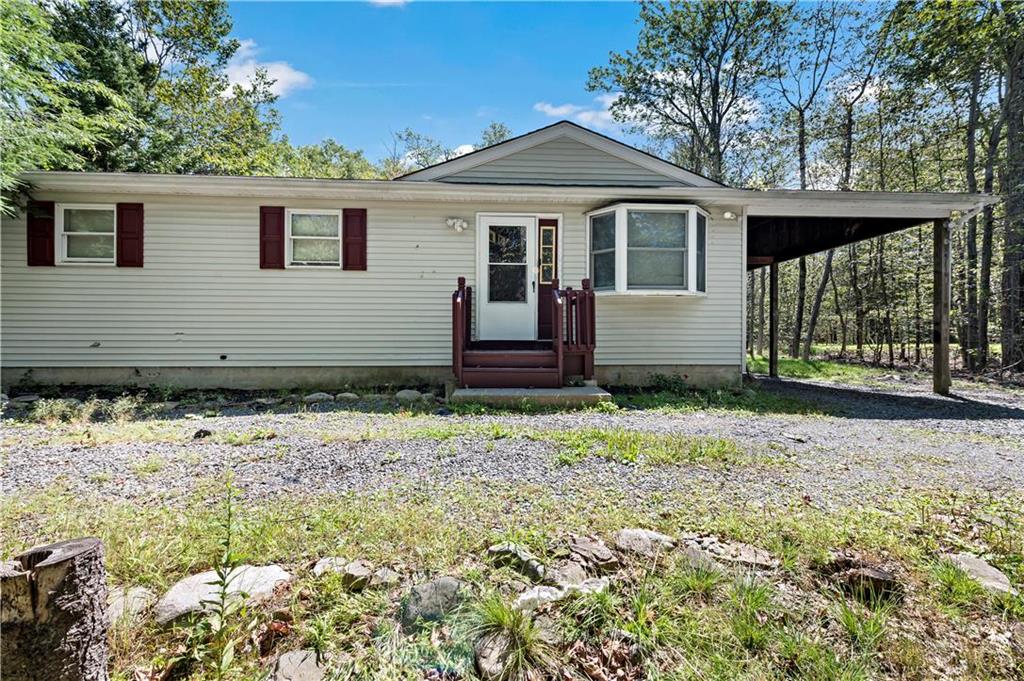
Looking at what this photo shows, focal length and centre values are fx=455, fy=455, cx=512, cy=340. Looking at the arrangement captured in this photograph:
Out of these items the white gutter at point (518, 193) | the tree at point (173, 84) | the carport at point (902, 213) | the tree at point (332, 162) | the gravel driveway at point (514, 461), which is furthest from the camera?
the tree at point (332, 162)

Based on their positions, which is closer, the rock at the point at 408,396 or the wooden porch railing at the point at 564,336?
the rock at the point at 408,396

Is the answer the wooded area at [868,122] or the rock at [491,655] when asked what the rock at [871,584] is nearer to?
the rock at [491,655]

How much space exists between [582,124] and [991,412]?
23.4 ft

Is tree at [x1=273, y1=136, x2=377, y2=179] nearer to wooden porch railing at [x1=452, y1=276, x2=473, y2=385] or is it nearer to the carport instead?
wooden porch railing at [x1=452, y1=276, x2=473, y2=385]

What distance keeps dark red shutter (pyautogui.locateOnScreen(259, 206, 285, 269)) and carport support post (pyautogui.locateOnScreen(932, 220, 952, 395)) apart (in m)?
9.68

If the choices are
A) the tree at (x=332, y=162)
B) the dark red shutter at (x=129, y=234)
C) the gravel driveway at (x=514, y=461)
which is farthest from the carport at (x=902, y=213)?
the tree at (x=332, y=162)

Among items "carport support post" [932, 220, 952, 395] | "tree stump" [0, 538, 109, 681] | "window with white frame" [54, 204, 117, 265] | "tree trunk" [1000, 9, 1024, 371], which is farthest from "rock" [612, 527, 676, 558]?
"tree trunk" [1000, 9, 1024, 371]

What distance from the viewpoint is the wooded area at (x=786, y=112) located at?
363 inches

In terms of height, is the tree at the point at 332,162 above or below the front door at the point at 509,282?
above

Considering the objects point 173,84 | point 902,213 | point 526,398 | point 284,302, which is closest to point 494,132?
point 173,84

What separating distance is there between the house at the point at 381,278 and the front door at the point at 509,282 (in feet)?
0.10


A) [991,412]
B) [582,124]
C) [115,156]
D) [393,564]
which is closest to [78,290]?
[393,564]

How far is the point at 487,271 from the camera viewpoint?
710cm

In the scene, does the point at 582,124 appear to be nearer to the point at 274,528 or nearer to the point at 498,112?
the point at 274,528
